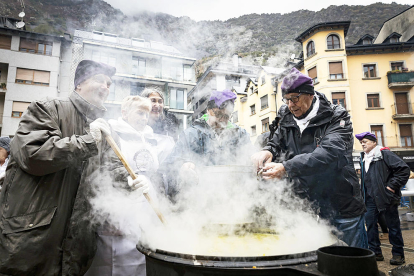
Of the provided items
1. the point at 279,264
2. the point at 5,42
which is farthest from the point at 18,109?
the point at 279,264

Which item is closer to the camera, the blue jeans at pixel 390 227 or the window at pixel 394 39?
the blue jeans at pixel 390 227

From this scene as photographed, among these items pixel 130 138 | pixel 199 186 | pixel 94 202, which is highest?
pixel 130 138

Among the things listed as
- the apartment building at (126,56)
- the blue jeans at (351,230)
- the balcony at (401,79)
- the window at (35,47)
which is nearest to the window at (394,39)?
the balcony at (401,79)

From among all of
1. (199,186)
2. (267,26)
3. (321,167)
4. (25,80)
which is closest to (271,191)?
(321,167)

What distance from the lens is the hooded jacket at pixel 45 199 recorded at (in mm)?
1609

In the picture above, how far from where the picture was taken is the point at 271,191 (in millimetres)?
2271

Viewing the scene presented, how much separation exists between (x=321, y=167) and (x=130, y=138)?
1950mm

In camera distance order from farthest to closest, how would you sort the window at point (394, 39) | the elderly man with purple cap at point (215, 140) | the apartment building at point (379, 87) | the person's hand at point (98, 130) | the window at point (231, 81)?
the window at point (394, 39), the apartment building at point (379, 87), the window at point (231, 81), the elderly man with purple cap at point (215, 140), the person's hand at point (98, 130)

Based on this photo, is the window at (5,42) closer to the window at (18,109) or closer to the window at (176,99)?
the window at (18,109)

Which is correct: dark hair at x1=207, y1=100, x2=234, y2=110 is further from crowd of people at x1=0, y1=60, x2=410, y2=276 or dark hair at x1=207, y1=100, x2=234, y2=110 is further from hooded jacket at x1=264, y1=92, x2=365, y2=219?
hooded jacket at x1=264, y1=92, x2=365, y2=219

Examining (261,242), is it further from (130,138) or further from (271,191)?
(130,138)

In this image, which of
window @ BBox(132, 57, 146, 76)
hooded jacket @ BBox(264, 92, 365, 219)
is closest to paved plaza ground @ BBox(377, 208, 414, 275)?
hooded jacket @ BBox(264, 92, 365, 219)

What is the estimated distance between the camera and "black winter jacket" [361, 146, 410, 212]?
13.3ft

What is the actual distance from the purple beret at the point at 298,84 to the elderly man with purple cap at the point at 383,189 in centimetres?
310
